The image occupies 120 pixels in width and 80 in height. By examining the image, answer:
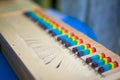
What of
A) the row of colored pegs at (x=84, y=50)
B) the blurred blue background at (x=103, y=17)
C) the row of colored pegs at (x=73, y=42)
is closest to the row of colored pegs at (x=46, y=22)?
the row of colored pegs at (x=73, y=42)

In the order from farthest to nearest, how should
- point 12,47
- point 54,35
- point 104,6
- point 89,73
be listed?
1. point 104,6
2. point 54,35
3. point 12,47
4. point 89,73

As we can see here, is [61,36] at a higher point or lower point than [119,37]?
higher

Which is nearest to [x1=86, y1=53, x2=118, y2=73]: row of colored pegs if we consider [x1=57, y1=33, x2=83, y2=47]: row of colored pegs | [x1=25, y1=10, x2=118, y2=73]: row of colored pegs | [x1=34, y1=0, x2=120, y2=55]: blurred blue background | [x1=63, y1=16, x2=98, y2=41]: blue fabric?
[x1=25, y1=10, x2=118, y2=73]: row of colored pegs

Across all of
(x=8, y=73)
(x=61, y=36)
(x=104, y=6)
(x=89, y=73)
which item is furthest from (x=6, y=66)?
(x=104, y=6)

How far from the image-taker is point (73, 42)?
0.85 meters

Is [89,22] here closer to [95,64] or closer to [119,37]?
[119,37]

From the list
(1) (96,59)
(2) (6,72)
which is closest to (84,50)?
(1) (96,59)

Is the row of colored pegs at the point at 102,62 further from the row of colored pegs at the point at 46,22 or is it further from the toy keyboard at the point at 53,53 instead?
the row of colored pegs at the point at 46,22

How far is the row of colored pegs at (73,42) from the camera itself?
71 cm

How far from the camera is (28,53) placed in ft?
2.55

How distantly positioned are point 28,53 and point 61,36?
0.63 feet

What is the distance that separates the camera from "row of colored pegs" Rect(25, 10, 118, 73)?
71cm

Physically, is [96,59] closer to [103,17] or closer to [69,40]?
[69,40]

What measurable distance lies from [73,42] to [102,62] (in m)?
0.17
